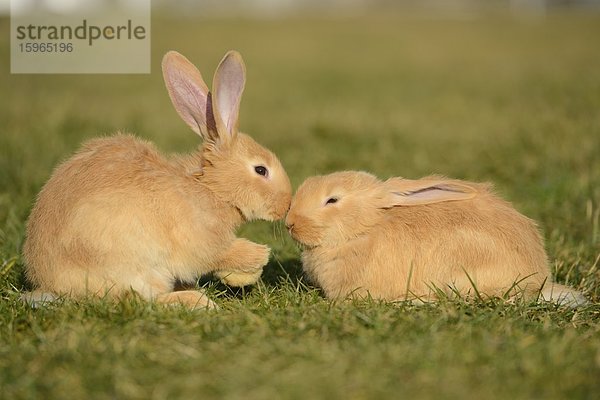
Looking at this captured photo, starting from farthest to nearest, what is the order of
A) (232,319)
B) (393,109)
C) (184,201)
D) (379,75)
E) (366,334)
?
(379,75) → (393,109) → (184,201) → (232,319) → (366,334)

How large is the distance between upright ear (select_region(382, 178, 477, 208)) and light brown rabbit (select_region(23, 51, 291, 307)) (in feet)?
1.76

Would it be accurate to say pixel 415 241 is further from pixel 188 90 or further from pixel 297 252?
pixel 188 90

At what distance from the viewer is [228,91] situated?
3727mm

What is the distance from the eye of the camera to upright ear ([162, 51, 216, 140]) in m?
3.75

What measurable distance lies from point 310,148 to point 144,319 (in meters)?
4.09

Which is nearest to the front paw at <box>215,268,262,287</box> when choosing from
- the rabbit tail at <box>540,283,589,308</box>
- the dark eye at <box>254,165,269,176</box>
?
the dark eye at <box>254,165,269,176</box>

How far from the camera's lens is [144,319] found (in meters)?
3.15

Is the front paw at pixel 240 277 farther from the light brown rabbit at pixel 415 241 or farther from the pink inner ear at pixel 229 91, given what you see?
the pink inner ear at pixel 229 91

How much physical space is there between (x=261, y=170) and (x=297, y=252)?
95cm

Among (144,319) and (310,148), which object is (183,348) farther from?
(310,148)

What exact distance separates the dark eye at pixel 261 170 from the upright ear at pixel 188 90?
262 mm

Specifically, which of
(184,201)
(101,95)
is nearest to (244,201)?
(184,201)

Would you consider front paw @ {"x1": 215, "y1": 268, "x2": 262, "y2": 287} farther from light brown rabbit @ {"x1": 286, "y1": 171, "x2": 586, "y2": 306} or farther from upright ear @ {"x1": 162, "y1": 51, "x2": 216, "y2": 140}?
upright ear @ {"x1": 162, "y1": 51, "x2": 216, "y2": 140}

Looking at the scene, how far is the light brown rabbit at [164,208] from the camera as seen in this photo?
11.2ft
